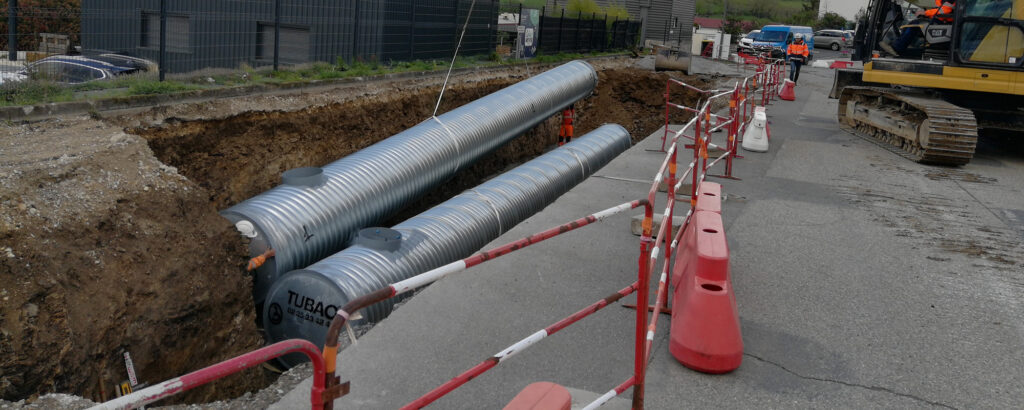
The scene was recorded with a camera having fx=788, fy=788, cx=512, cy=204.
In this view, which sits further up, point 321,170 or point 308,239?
point 321,170

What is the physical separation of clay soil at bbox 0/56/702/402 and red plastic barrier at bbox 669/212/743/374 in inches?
136

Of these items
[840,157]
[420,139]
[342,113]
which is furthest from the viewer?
[840,157]

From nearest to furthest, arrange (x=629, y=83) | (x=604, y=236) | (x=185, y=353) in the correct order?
(x=185, y=353), (x=604, y=236), (x=629, y=83)

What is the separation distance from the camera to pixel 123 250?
587cm

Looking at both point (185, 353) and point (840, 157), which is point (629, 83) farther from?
point (185, 353)

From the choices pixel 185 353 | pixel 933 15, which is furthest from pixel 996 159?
pixel 185 353

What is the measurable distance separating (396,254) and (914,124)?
9112 millimetres

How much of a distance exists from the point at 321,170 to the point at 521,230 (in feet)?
8.20

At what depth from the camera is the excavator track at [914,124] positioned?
37.0ft

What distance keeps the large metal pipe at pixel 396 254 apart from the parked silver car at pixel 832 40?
50.4 metres

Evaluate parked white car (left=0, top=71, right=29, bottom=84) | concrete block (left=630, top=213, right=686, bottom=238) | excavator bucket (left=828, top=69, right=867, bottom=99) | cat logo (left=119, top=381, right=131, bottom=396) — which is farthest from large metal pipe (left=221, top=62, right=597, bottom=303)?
excavator bucket (left=828, top=69, right=867, bottom=99)

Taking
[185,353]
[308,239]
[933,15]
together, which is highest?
[933,15]

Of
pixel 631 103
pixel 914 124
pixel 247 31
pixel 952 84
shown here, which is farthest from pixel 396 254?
pixel 631 103

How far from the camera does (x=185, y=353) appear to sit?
6.16m
